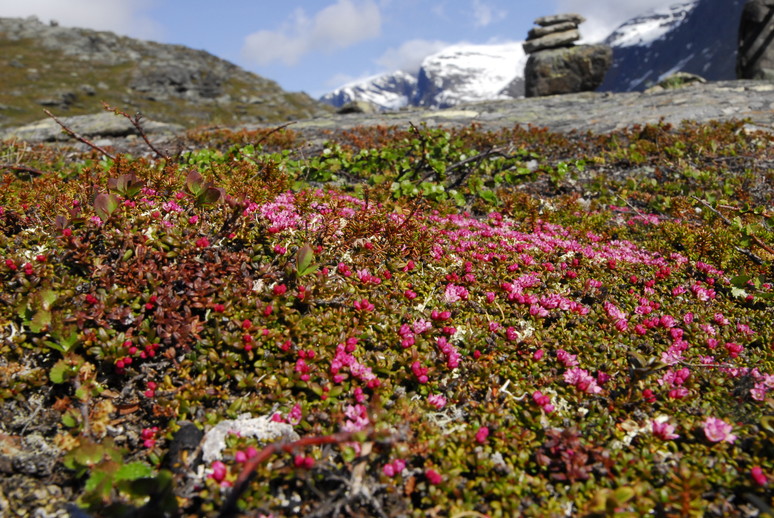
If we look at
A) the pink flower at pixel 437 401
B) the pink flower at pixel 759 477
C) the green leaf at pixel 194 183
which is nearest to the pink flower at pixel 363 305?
the pink flower at pixel 437 401

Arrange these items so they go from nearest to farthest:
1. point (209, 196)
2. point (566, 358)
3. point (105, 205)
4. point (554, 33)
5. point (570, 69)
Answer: point (566, 358)
point (105, 205)
point (209, 196)
point (570, 69)
point (554, 33)

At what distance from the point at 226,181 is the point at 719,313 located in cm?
708

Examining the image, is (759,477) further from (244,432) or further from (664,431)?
(244,432)

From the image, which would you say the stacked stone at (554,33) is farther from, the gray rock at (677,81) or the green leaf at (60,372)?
the green leaf at (60,372)

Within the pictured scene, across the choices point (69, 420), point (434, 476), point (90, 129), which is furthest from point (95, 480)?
point (90, 129)

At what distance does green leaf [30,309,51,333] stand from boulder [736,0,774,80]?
1565 inches

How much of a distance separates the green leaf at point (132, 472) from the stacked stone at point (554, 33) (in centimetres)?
4636

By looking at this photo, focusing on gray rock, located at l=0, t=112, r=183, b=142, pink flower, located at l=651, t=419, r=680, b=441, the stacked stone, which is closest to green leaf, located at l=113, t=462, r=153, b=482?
pink flower, located at l=651, t=419, r=680, b=441

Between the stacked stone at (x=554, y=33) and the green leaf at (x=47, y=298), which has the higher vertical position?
the stacked stone at (x=554, y=33)

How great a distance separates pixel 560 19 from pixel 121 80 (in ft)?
444

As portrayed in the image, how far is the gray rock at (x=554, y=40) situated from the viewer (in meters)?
40.4

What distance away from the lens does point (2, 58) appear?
123m

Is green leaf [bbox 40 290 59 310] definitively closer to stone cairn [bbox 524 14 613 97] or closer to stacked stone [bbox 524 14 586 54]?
stone cairn [bbox 524 14 613 97]

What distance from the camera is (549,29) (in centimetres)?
4134
